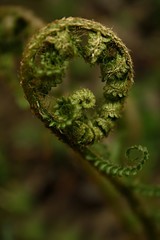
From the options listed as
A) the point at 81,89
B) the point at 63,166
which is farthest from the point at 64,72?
the point at 63,166

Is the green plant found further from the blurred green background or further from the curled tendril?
the blurred green background


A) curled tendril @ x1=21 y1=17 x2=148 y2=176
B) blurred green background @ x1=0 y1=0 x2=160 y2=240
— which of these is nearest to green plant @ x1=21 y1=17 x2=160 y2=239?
curled tendril @ x1=21 y1=17 x2=148 y2=176

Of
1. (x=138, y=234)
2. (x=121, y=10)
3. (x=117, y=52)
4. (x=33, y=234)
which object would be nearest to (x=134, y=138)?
(x=138, y=234)

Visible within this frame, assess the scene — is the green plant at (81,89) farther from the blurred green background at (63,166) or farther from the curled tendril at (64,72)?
the blurred green background at (63,166)

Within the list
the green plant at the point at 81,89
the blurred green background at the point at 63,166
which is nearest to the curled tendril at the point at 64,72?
the green plant at the point at 81,89

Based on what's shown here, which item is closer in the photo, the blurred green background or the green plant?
the green plant

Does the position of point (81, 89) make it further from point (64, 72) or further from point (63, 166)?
point (63, 166)

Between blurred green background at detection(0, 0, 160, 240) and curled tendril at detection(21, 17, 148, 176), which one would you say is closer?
curled tendril at detection(21, 17, 148, 176)
